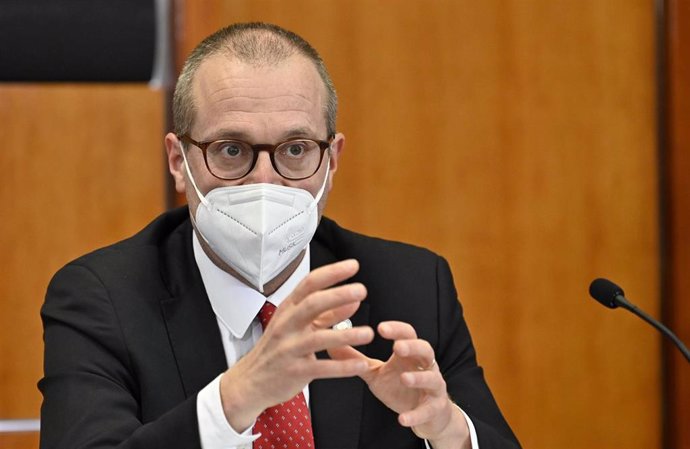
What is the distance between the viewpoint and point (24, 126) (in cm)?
259

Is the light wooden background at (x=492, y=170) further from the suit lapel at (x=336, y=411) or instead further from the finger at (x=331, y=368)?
the finger at (x=331, y=368)

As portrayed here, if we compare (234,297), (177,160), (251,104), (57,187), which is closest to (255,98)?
(251,104)

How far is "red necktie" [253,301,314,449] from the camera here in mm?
1663

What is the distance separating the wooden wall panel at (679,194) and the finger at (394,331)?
5.12 feet

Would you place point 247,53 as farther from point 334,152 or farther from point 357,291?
point 357,291

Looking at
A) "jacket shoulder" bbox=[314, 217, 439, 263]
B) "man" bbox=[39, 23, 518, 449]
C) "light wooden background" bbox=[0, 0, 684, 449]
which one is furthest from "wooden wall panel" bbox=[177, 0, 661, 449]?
"man" bbox=[39, 23, 518, 449]

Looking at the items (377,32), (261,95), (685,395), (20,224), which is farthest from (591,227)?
(20,224)

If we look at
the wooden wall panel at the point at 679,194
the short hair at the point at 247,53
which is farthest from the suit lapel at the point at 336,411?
the wooden wall panel at the point at 679,194

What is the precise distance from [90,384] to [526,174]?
1.48 metres

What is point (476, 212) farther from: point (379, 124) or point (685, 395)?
point (685, 395)

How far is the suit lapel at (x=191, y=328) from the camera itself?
1.74m

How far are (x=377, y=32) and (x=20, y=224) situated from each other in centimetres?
106

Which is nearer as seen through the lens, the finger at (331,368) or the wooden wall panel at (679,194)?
the finger at (331,368)

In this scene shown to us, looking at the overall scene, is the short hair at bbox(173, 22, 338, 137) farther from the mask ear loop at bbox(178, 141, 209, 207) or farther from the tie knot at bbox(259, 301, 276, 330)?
the tie knot at bbox(259, 301, 276, 330)
